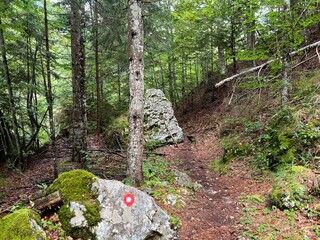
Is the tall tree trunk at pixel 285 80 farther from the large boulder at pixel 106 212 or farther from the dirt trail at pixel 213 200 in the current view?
the large boulder at pixel 106 212

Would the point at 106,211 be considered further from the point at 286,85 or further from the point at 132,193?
the point at 286,85

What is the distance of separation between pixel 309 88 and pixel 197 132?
6.25m

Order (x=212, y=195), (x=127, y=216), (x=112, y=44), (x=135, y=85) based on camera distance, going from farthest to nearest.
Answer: (x=112, y=44) → (x=212, y=195) → (x=135, y=85) → (x=127, y=216)

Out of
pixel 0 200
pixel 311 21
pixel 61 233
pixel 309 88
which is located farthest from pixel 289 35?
pixel 0 200

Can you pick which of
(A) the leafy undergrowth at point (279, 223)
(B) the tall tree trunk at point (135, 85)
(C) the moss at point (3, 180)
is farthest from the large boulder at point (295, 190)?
(C) the moss at point (3, 180)

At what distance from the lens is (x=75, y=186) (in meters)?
3.65

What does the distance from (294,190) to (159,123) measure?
7088mm

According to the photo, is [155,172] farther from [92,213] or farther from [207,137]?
[207,137]

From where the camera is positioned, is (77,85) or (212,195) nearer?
(212,195)

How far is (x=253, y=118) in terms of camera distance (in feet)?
29.1

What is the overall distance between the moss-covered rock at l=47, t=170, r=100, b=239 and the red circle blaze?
18.2 inches

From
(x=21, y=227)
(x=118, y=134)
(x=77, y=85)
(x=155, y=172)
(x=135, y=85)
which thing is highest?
(x=77, y=85)

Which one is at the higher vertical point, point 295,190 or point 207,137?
point 207,137

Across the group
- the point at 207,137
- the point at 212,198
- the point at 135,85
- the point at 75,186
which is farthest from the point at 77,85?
the point at 207,137
